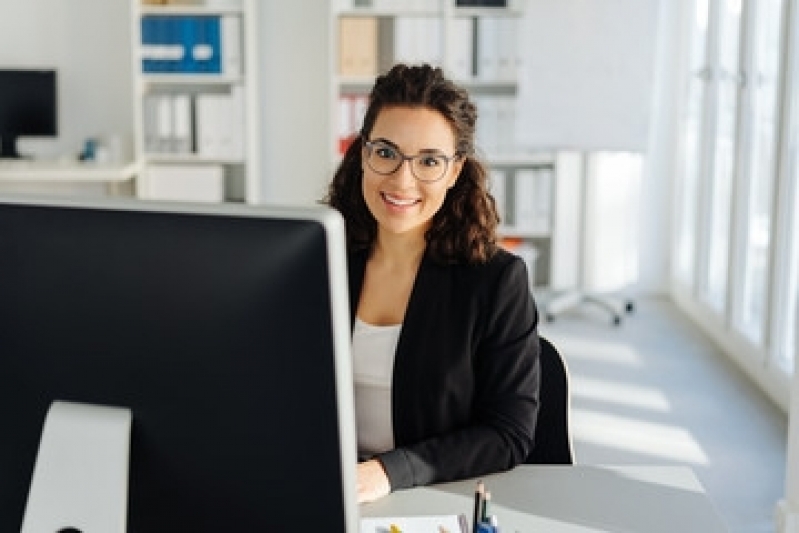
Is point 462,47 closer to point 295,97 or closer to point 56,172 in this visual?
point 295,97

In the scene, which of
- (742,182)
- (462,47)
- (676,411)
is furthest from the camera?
(462,47)

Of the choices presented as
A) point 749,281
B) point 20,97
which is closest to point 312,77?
point 20,97

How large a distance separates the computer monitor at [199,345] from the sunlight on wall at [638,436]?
3093mm

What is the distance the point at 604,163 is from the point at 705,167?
20.3 inches

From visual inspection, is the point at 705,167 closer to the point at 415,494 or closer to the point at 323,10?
the point at 323,10

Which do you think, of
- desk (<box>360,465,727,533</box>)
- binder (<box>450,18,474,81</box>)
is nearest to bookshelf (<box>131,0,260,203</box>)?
binder (<box>450,18,474,81</box>)

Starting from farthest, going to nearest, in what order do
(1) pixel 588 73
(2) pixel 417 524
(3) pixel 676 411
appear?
(1) pixel 588 73 → (3) pixel 676 411 → (2) pixel 417 524

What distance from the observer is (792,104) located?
4504 mm

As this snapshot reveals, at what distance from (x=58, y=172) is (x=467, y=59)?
1964 mm

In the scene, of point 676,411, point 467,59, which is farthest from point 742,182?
point 467,59

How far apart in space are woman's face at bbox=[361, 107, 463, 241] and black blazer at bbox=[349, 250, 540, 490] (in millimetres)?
117

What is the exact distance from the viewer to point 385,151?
205 cm

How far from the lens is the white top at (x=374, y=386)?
2.07m

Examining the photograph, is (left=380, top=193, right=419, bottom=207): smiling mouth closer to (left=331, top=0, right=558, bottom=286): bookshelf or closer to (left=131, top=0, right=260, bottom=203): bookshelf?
(left=331, top=0, right=558, bottom=286): bookshelf
